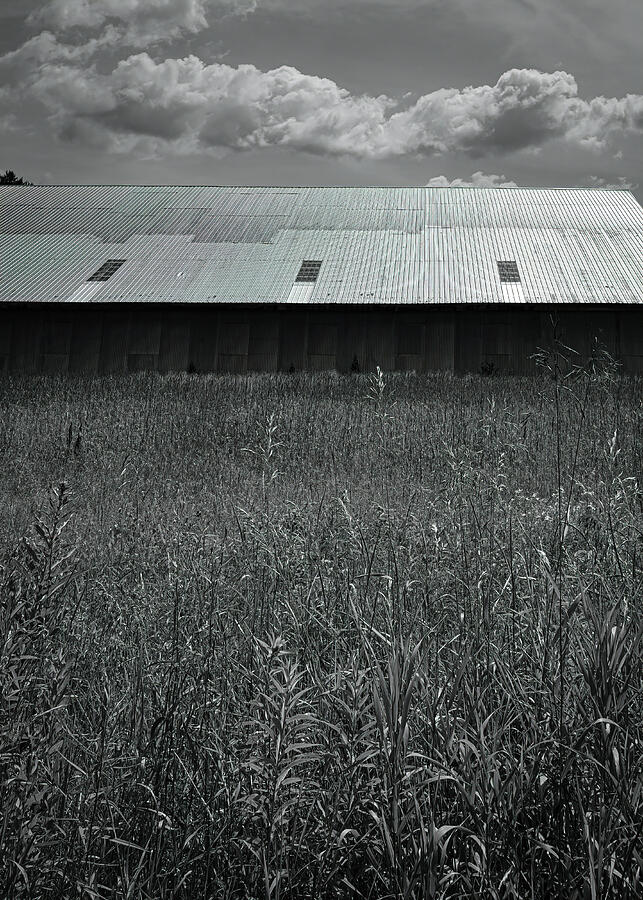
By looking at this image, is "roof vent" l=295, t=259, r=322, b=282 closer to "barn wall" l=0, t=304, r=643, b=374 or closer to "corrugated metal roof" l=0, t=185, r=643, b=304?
"corrugated metal roof" l=0, t=185, r=643, b=304

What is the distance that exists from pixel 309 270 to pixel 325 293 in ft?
6.02

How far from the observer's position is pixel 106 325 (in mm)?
24969

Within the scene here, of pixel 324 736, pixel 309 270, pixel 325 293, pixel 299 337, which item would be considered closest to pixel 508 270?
pixel 325 293

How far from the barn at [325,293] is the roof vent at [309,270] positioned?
70 millimetres

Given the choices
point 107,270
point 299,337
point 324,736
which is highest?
point 107,270

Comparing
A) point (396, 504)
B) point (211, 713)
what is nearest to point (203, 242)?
point (396, 504)

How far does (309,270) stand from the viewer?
25062 millimetres

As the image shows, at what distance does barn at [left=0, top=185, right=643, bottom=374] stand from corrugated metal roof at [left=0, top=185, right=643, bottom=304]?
8 cm

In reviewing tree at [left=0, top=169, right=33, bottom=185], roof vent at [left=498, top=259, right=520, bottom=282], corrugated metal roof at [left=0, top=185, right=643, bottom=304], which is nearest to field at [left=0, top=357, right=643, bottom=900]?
corrugated metal roof at [left=0, top=185, right=643, bottom=304]

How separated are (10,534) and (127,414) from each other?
24.4 ft

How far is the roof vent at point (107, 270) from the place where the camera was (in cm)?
2544

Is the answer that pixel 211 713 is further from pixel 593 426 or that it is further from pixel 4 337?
pixel 4 337

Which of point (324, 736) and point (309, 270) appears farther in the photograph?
point (309, 270)

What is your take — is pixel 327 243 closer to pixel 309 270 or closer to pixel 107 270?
pixel 309 270
